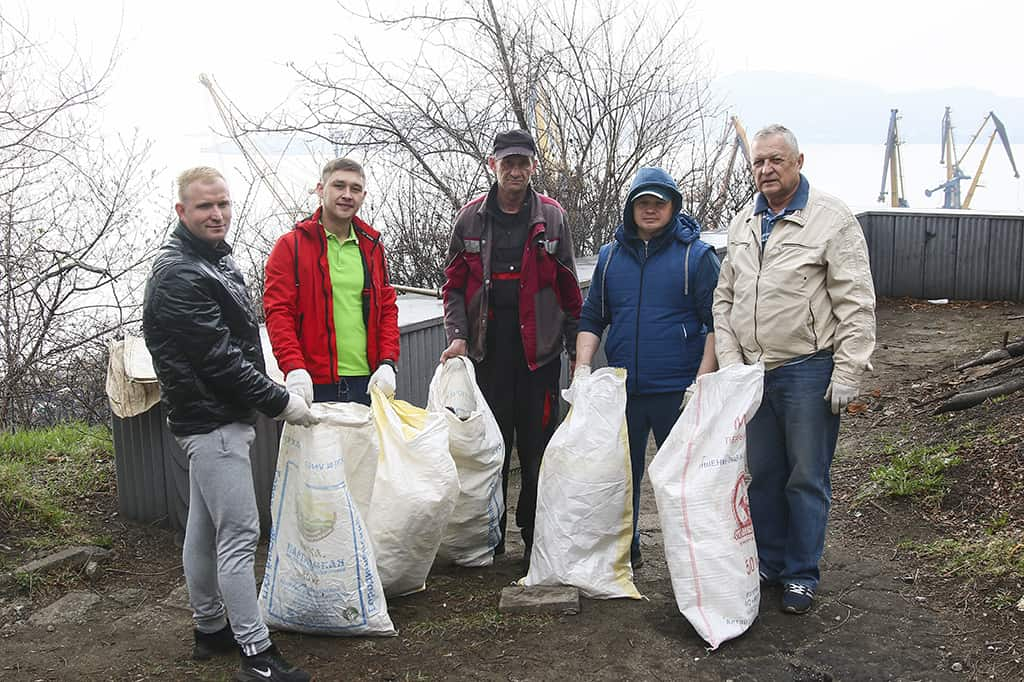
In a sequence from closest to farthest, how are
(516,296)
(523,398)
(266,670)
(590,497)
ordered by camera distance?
(266,670) → (590,497) → (516,296) → (523,398)

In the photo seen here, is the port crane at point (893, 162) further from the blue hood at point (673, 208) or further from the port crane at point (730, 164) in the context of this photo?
the blue hood at point (673, 208)

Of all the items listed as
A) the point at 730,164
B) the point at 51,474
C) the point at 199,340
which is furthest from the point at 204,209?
the point at 730,164

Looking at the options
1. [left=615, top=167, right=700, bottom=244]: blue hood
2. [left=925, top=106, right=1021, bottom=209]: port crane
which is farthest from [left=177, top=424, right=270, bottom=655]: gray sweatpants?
[left=925, top=106, right=1021, bottom=209]: port crane

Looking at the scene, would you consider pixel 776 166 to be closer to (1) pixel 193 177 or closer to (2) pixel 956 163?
(1) pixel 193 177

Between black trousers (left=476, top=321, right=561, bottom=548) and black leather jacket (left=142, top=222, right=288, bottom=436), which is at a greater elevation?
black leather jacket (left=142, top=222, right=288, bottom=436)

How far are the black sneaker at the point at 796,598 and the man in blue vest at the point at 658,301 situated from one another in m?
0.67

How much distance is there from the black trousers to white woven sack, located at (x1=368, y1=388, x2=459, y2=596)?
1.69 ft

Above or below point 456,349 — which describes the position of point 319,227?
above

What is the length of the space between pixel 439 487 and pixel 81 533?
176 centimetres

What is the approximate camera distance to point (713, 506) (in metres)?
3.29

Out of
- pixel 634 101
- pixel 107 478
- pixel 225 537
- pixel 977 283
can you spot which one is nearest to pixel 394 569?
pixel 225 537

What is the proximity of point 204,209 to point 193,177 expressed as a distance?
0.34 ft

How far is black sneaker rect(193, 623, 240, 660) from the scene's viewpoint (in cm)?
321

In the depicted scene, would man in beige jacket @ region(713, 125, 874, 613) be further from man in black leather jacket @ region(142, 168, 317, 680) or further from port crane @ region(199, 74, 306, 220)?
port crane @ region(199, 74, 306, 220)
